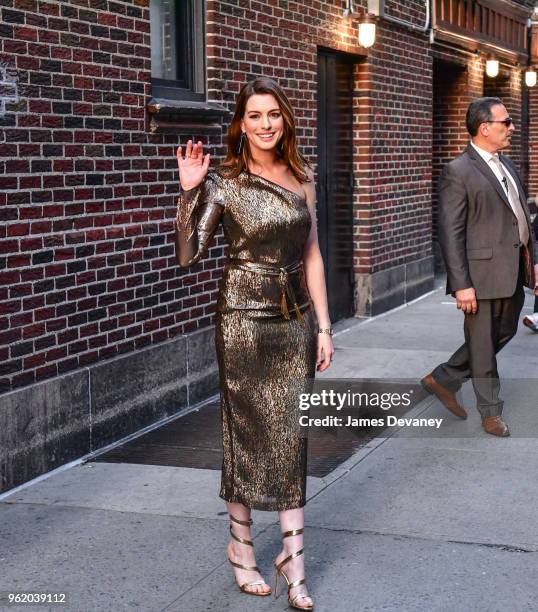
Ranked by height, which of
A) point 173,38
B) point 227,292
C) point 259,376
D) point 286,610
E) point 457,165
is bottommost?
point 286,610

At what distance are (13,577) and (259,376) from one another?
1302mm

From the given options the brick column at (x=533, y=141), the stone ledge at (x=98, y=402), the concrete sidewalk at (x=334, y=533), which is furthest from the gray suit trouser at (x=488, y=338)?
the brick column at (x=533, y=141)

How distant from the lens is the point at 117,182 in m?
6.86

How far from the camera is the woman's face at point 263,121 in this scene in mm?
4242

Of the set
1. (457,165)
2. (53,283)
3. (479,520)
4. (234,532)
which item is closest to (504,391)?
(457,165)

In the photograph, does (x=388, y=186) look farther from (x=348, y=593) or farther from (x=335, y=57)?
(x=348, y=593)

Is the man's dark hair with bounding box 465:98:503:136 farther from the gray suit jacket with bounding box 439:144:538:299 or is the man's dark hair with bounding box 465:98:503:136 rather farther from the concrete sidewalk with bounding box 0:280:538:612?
the concrete sidewalk with bounding box 0:280:538:612

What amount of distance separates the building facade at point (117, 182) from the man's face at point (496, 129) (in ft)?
6.47

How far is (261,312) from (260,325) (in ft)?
0.16

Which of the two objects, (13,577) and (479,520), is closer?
(13,577)

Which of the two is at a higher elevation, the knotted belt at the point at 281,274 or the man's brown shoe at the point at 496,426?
the knotted belt at the point at 281,274

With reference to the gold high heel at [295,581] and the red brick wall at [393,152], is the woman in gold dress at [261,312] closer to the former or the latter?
the gold high heel at [295,581]

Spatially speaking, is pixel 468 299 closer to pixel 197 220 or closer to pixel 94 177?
pixel 94 177

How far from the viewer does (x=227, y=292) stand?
439cm
